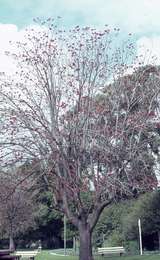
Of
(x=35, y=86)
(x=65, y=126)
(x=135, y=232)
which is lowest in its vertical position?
(x=135, y=232)

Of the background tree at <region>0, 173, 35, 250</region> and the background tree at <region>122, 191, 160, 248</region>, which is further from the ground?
the background tree at <region>0, 173, 35, 250</region>

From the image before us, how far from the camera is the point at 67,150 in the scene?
2198 cm

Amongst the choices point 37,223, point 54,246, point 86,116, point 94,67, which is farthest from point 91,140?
point 54,246

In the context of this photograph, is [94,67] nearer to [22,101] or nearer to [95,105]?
[95,105]

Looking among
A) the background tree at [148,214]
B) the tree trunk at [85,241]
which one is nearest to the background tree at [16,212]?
the background tree at [148,214]

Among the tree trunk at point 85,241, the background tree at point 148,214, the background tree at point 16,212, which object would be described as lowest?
the tree trunk at point 85,241

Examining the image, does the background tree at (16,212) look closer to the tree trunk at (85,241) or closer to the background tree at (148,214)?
the background tree at (148,214)

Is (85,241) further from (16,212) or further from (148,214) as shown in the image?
(16,212)

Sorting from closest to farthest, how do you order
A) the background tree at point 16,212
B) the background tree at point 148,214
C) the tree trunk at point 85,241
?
1. the tree trunk at point 85,241
2. the background tree at point 148,214
3. the background tree at point 16,212

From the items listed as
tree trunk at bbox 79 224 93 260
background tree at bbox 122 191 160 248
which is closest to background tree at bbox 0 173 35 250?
background tree at bbox 122 191 160 248

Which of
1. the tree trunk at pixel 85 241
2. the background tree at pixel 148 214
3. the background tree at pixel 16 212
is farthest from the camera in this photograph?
the background tree at pixel 16 212

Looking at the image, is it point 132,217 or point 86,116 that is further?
point 132,217

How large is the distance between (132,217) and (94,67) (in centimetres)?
1623

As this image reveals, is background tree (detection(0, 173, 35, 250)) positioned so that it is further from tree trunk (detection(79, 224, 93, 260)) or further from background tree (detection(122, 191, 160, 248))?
tree trunk (detection(79, 224, 93, 260))
